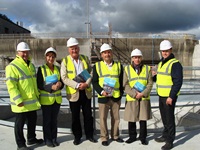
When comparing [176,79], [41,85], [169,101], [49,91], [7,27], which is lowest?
[169,101]

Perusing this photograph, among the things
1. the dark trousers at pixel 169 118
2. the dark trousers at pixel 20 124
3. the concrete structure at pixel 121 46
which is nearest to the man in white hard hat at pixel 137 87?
the dark trousers at pixel 169 118

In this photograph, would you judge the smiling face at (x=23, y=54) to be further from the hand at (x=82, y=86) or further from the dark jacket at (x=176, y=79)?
the dark jacket at (x=176, y=79)

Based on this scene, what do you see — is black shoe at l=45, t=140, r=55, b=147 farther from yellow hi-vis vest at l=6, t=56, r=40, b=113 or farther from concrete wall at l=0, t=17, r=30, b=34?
concrete wall at l=0, t=17, r=30, b=34

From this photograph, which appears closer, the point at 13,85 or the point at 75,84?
the point at 13,85

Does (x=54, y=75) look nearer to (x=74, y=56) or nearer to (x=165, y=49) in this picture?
(x=74, y=56)

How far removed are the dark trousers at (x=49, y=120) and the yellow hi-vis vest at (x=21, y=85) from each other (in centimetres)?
22

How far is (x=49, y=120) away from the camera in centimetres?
377

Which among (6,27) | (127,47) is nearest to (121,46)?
(127,47)

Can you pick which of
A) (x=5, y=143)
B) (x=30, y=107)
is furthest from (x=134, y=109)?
(x=5, y=143)

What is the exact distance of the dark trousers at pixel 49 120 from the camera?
3.75m

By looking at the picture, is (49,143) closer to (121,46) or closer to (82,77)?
(82,77)

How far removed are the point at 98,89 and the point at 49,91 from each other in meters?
0.82

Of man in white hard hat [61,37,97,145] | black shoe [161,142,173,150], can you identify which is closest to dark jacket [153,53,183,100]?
black shoe [161,142,173,150]

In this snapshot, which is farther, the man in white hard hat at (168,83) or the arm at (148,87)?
the arm at (148,87)
